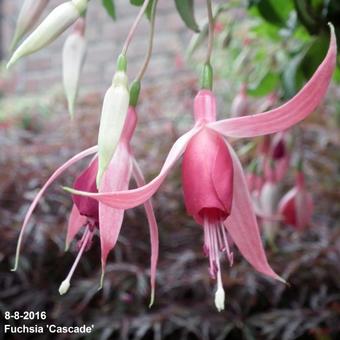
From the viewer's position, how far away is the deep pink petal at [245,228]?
344mm

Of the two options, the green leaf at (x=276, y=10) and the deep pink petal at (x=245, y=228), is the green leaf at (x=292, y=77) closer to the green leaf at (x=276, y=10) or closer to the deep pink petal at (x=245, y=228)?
the green leaf at (x=276, y=10)

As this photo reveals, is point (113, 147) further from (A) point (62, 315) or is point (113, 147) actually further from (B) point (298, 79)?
(A) point (62, 315)

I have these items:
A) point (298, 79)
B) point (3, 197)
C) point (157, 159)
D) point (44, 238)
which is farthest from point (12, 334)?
point (298, 79)

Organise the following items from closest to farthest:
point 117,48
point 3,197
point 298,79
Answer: point 298,79, point 3,197, point 117,48

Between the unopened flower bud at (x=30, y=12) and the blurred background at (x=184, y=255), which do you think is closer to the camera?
the unopened flower bud at (x=30, y=12)

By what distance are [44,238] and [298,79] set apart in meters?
0.73

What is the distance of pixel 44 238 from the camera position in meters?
1.21

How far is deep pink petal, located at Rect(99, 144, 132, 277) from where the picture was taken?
1.09 feet

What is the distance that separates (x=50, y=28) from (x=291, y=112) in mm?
156

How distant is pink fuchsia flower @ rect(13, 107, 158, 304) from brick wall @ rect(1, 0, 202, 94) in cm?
200

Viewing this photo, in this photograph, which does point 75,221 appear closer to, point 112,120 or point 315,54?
point 112,120

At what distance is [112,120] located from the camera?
34cm

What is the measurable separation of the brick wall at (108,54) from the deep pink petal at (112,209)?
6.61 ft

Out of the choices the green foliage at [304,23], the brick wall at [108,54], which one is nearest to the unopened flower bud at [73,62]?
the green foliage at [304,23]
